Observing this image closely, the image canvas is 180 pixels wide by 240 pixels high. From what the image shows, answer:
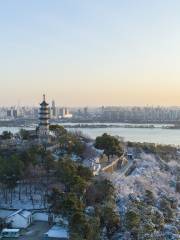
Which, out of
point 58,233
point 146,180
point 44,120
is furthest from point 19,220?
point 44,120

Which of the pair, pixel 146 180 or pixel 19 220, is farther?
pixel 146 180

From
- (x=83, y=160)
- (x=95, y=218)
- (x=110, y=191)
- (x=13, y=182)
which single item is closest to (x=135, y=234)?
(x=95, y=218)

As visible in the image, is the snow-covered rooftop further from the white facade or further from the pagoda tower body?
the pagoda tower body

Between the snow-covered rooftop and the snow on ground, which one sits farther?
the snow on ground

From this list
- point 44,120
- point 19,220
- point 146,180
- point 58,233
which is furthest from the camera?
point 44,120

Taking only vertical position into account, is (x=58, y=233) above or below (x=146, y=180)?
below

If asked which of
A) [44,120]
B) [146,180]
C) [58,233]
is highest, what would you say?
[44,120]

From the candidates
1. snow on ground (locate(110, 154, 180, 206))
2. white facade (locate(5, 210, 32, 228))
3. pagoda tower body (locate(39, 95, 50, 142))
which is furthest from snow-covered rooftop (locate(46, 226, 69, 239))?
pagoda tower body (locate(39, 95, 50, 142))

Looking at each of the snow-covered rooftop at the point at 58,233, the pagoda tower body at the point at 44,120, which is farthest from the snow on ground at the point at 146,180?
the pagoda tower body at the point at 44,120

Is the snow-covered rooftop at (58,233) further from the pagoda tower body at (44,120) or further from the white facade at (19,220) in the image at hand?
the pagoda tower body at (44,120)

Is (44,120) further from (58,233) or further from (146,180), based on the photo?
(58,233)

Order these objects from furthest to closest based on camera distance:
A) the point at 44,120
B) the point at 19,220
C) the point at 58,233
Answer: the point at 44,120 < the point at 19,220 < the point at 58,233
